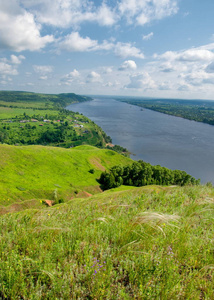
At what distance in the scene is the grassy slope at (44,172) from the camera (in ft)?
157

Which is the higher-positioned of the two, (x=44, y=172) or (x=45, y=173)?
(x=44, y=172)

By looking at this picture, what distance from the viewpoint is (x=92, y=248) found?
167 inches

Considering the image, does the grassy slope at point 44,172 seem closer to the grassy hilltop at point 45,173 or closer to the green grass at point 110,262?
the grassy hilltop at point 45,173

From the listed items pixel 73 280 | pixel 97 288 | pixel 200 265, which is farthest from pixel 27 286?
pixel 200 265

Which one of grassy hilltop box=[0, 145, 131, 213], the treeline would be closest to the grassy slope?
grassy hilltop box=[0, 145, 131, 213]

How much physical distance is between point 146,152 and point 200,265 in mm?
126526

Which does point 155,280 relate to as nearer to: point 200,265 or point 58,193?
point 200,265

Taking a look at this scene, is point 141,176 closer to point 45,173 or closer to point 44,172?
point 45,173

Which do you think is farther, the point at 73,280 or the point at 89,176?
the point at 89,176

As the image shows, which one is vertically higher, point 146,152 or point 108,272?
point 108,272

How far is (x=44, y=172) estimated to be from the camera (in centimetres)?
6275

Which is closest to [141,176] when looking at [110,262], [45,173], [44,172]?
[45,173]

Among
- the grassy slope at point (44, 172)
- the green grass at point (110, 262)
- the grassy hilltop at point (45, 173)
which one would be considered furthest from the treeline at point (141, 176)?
the green grass at point (110, 262)

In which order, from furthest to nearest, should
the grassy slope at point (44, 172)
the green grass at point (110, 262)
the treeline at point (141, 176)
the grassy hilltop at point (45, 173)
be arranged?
the treeline at point (141, 176)
the grassy slope at point (44, 172)
the grassy hilltop at point (45, 173)
the green grass at point (110, 262)
